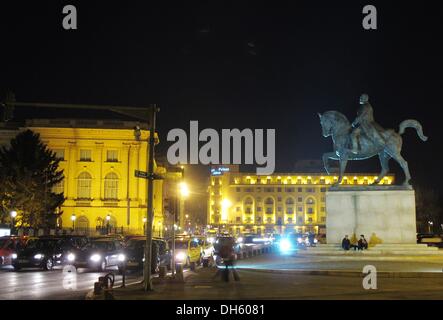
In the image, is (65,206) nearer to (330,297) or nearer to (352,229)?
(352,229)

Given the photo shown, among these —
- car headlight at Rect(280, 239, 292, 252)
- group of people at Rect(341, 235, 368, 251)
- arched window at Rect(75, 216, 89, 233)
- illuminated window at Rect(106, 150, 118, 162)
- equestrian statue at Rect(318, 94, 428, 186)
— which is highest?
illuminated window at Rect(106, 150, 118, 162)

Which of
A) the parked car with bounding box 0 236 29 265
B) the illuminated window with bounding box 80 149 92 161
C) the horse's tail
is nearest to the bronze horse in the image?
the horse's tail

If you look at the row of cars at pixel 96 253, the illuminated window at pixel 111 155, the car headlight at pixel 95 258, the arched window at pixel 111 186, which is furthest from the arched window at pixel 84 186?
the car headlight at pixel 95 258

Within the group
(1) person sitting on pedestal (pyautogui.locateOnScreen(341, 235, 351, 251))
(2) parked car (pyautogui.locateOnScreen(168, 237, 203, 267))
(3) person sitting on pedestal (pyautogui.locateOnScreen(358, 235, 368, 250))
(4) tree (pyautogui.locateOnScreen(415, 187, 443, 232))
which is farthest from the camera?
(4) tree (pyautogui.locateOnScreen(415, 187, 443, 232))

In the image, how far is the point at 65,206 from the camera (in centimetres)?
8912

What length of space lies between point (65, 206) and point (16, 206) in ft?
68.3

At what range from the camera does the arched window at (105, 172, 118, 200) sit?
90.1 m

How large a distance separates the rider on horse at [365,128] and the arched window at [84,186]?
208 feet

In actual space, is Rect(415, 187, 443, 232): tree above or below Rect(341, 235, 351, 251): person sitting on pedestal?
above

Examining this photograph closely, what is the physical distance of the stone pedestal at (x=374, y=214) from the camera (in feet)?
109

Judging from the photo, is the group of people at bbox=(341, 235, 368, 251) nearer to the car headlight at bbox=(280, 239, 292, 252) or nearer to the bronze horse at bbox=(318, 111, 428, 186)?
the bronze horse at bbox=(318, 111, 428, 186)

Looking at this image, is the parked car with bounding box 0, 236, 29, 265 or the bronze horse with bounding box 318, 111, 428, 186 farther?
the parked car with bounding box 0, 236, 29, 265

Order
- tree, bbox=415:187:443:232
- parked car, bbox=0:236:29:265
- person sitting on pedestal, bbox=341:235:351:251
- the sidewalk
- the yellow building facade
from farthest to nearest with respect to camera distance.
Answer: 1. tree, bbox=415:187:443:232
2. the yellow building facade
3. parked car, bbox=0:236:29:265
4. person sitting on pedestal, bbox=341:235:351:251
5. the sidewalk

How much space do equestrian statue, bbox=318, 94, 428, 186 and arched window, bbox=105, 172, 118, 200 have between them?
2388 inches
